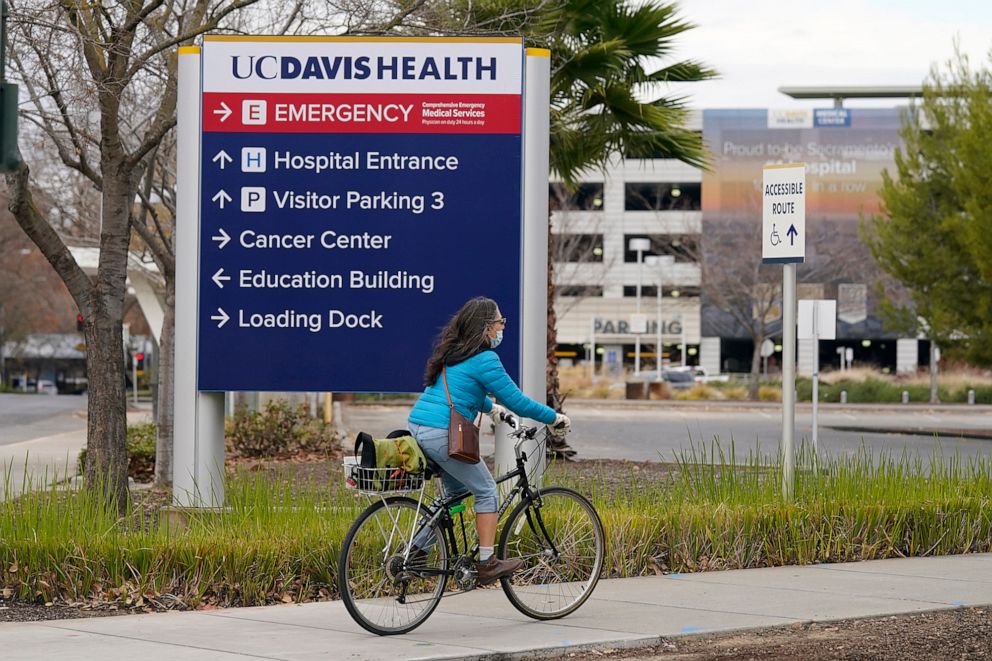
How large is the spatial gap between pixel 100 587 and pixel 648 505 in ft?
12.3

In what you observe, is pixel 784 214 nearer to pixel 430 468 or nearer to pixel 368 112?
pixel 368 112

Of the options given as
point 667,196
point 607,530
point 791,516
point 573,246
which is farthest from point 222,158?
point 667,196

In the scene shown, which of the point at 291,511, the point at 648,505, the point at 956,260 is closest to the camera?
the point at 291,511

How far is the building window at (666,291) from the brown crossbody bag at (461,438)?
68.1 m

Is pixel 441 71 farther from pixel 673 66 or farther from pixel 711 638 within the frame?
pixel 673 66

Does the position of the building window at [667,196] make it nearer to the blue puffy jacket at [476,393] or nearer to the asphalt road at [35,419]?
the asphalt road at [35,419]

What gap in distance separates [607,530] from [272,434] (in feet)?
39.2

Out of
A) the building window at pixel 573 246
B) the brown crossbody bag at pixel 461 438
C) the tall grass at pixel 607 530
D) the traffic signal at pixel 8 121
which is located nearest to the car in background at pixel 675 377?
the building window at pixel 573 246

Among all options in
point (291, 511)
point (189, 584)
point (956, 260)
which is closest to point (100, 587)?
point (189, 584)

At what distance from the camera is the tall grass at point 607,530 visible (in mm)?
8109

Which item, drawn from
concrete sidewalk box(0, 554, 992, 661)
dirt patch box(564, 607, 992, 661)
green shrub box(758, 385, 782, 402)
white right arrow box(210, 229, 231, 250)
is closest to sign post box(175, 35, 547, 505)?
white right arrow box(210, 229, 231, 250)

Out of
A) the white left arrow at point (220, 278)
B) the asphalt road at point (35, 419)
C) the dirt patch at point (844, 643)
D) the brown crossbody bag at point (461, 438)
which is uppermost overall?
the white left arrow at point (220, 278)

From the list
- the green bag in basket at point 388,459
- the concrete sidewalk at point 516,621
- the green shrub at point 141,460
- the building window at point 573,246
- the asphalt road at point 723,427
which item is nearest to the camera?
the concrete sidewalk at point 516,621

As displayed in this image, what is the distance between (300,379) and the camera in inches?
425
